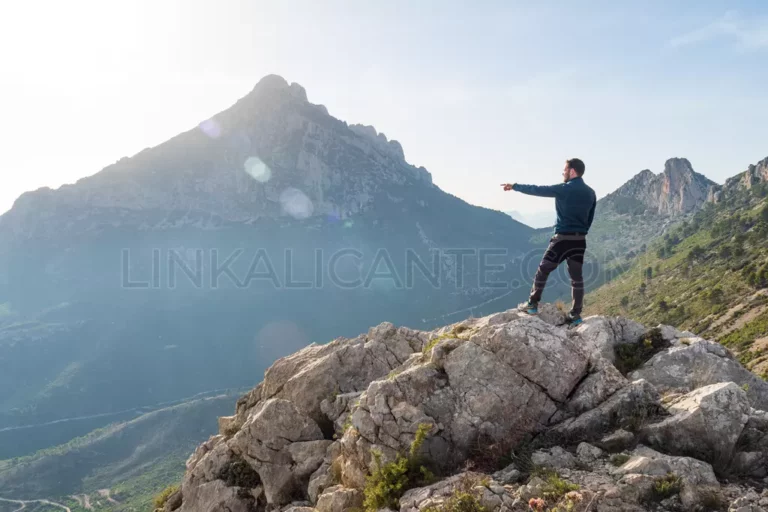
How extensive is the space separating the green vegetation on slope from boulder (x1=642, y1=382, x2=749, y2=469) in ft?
178

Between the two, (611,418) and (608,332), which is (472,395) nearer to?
(611,418)

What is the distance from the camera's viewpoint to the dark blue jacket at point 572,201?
41.4 feet

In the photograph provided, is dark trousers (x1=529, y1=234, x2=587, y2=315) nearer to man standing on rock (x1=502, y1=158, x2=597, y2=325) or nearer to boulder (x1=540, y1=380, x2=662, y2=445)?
man standing on rock (x1=502, y1=158, x2=597, y2=325)

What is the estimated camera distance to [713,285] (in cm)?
10450

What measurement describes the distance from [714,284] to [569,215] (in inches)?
4686

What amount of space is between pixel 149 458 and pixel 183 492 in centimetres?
16732

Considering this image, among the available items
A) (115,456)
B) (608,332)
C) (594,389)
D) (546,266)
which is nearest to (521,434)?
(594,389)

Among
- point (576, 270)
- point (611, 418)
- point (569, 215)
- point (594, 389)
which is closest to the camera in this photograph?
point (611, 418)

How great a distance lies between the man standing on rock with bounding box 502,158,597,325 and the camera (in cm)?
1265

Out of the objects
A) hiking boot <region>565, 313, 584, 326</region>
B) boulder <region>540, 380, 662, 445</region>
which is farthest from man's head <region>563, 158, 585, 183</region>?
boulder <region>540, 380, 662, 445</region>

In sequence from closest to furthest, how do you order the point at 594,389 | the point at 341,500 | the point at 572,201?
1. the point at 341,500
2. the point at 594,389
3. the point at 572,201

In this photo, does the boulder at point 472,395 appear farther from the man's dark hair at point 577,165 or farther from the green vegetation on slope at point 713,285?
the green vegetation on slope at point 713,285

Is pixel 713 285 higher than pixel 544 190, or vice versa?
pixel 544 190

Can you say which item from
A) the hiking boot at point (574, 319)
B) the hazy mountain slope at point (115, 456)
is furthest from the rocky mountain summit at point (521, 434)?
the hazy mountain slope at point (115, 456)
